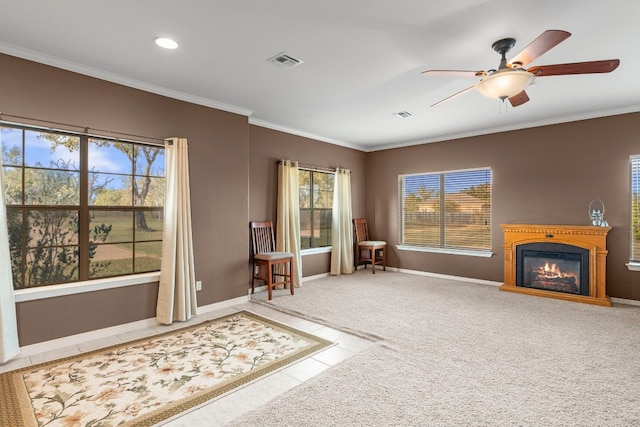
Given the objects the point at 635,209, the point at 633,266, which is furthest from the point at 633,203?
the point at 633,266

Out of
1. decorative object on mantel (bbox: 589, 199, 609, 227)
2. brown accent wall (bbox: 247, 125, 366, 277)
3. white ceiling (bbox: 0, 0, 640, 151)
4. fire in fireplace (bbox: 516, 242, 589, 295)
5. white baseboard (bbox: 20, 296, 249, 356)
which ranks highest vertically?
white ceiling (bbox: 0, 0, 640, 151)

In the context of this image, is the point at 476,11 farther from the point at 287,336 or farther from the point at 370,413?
the point at 287,336

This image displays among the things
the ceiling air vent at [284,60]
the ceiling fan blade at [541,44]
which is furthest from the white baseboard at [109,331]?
the ceiling fan blade at [541,44]

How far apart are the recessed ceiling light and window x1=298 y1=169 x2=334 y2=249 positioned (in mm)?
3299

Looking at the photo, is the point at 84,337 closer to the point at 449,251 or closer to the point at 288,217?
the point at 288,217

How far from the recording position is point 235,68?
126 inches

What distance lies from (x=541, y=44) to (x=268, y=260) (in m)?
3.74

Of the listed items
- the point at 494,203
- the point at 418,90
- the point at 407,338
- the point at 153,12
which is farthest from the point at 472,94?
the point at 153,12

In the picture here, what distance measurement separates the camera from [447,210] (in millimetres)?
6246

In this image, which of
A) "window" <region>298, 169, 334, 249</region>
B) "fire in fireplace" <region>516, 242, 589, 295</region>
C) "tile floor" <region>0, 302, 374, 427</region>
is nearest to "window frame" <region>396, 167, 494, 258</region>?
"fire in fireplace" <region>516, 242, 589, 295</region>

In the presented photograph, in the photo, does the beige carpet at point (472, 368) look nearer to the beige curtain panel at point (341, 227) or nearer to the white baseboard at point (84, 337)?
the white baseboard at point (84, 337)

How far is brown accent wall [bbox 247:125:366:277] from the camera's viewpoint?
512cm

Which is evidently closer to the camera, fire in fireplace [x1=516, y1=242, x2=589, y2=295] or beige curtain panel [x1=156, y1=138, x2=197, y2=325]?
beige curtain panel [x1=156, y1=138, x2=197, y2=325]

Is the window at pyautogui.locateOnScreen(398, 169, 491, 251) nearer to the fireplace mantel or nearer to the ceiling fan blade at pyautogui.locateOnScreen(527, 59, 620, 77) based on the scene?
the fireplace mantel
